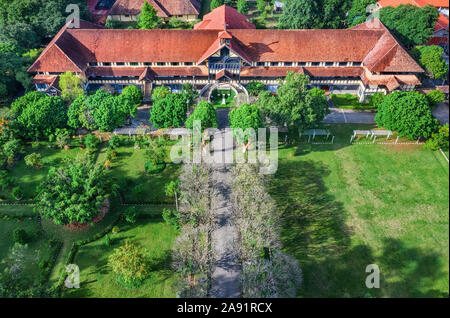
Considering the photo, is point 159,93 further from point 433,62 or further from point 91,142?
point 433,62

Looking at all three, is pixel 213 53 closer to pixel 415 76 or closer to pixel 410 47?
pixel 415 76


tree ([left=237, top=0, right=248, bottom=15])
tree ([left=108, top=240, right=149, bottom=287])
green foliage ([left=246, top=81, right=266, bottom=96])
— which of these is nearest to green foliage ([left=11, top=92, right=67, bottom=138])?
tree ([left=108, top=240, right=149, bottom=287])

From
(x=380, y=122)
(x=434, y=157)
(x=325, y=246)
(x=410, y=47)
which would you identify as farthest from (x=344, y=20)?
(x=325, y=246)

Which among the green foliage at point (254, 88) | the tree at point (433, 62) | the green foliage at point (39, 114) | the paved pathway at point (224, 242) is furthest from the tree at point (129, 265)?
the tree at point (433, 62)

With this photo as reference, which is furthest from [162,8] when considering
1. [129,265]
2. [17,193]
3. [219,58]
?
[129,265]

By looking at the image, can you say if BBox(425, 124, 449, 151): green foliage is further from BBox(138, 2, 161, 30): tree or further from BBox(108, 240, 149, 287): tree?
BBox(138, 2, 161, 30): tree

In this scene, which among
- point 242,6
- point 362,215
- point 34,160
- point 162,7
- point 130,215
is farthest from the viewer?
point 242,6
